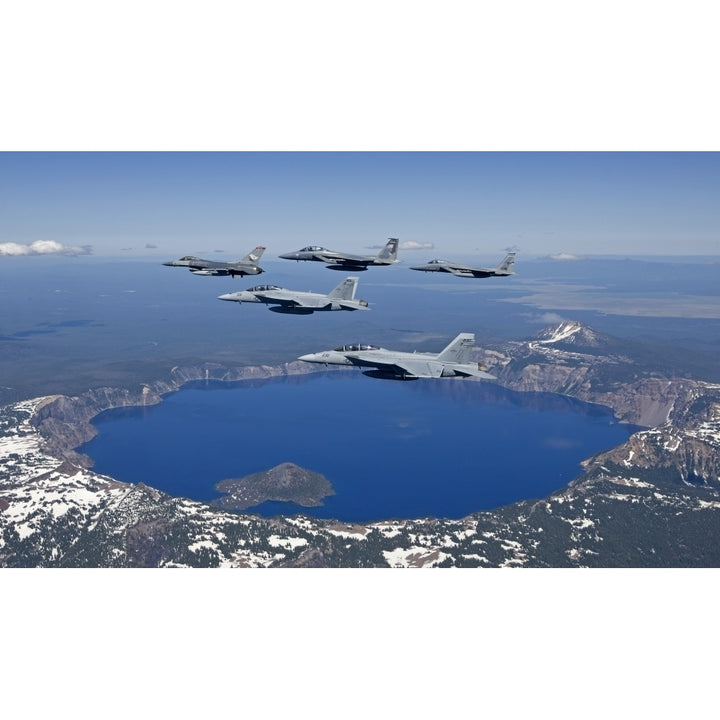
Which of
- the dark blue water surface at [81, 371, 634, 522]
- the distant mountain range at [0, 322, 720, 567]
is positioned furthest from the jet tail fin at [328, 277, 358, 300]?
the dark blue water surface at [81, 371, 634, 522]

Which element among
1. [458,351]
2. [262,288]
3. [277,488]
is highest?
[262,288]

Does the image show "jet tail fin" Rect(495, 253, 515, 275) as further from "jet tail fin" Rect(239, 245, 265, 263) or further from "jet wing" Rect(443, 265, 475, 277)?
"jet tail fin" Rect(239, 245, 265, 263)

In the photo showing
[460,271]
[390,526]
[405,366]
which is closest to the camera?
[405,366]

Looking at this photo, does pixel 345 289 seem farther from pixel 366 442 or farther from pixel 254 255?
pixel 366 442

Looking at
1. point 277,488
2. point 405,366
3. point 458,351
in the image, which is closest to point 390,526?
point 277,488

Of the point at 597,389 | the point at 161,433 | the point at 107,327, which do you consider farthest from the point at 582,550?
the point at 107,327

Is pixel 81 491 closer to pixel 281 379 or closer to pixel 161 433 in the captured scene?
pixel 161 433
